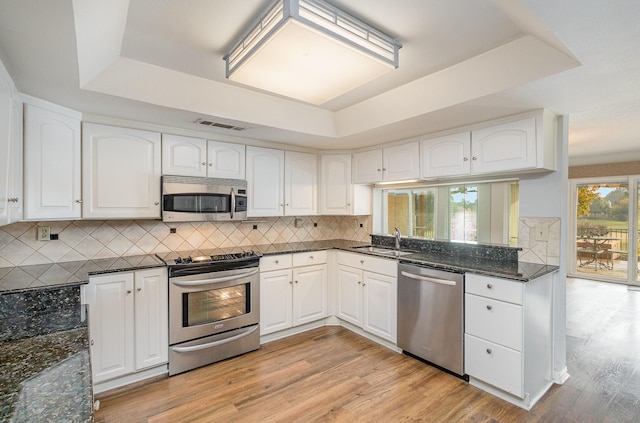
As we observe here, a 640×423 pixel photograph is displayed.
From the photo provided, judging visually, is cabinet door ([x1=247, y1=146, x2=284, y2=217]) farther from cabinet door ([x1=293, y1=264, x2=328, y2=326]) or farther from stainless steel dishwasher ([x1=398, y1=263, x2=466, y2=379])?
stainless steel dishwasher ([x1=398, y1=263, x2=466, y2=379])

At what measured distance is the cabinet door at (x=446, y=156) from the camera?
9.14 ft

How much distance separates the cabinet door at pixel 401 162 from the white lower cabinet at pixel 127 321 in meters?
2.45

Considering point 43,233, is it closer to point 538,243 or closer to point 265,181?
point 265,181

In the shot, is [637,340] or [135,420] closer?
[135,420]

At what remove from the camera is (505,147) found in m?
2.51

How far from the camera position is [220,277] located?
2816 mm

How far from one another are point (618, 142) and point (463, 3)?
4.53 m

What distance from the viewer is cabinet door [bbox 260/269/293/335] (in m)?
3.18

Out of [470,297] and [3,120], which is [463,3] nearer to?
[470,297]

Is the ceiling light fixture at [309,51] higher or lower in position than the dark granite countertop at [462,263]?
higher

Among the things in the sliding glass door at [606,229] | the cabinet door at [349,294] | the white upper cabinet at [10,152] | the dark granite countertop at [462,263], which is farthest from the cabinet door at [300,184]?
the sliding glass door at [606,229]

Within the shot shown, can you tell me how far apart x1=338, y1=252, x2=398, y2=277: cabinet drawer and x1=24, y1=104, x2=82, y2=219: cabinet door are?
253 cm

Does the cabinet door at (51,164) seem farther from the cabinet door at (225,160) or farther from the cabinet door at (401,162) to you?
the cabinet door at (401,162)

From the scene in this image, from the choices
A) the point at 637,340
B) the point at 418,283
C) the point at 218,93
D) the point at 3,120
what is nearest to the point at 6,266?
the point at 3,120
